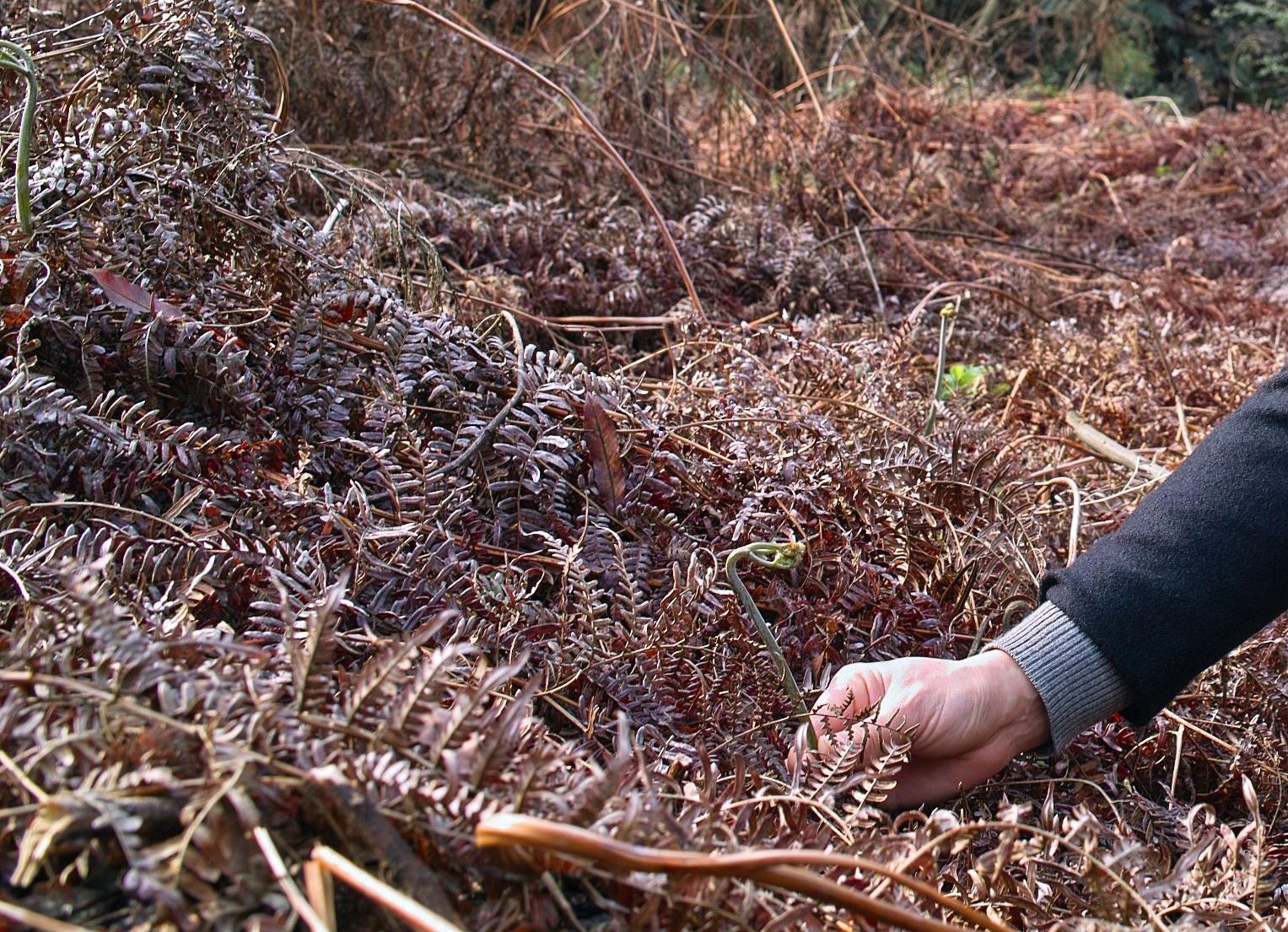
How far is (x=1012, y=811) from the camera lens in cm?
83

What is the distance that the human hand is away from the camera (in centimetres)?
135

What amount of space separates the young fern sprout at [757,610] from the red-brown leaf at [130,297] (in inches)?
31.6

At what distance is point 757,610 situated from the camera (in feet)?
4.15

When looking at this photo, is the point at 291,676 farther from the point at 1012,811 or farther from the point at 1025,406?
the point at 1025,406

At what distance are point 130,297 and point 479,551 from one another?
561 mm

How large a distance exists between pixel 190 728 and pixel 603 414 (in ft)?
3.18

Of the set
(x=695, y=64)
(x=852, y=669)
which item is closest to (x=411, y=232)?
(x=852, y=669)

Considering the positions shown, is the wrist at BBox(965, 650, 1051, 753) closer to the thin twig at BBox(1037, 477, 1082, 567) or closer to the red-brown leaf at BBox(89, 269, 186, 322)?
the thin twig at BBox(1037, 477, 1082, 567)

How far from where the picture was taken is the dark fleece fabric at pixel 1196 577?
150cm

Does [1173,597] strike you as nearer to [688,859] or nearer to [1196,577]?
[1196,577]

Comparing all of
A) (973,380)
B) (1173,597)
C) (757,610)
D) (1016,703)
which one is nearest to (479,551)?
(757,610)

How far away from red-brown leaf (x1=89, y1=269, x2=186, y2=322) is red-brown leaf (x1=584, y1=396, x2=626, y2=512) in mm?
570

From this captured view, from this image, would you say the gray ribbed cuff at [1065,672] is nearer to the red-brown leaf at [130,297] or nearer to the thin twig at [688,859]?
the thin twig at [688,859]

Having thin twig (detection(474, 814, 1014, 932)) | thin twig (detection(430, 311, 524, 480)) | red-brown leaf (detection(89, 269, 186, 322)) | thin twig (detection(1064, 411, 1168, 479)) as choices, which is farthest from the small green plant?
thin twig (detection(474, 814, 1014, 932))
